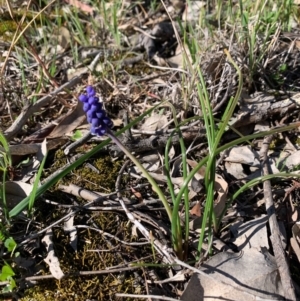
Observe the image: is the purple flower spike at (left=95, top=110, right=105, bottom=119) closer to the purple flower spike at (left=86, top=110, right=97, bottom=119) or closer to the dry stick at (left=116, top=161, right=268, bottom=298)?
the purple flower spike at (left=86, top=110, right=97, bottom=119)

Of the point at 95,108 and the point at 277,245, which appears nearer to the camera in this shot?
the point at 95,108

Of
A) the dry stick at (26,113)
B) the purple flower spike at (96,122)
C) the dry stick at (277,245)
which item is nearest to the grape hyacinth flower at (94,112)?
the purple flower spike at (96,122)

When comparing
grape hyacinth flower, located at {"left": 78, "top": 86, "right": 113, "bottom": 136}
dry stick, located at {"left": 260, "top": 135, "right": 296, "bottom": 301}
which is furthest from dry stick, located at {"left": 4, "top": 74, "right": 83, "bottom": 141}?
dry stick, located at {"left": 260, "top": 135, "right": 296, "bottom": 301}

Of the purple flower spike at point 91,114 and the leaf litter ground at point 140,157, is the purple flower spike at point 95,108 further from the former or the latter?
the leaf litter ground at point 140,157

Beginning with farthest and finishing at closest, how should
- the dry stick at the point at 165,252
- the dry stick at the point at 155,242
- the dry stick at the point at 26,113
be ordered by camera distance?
1. the dry stick at the point at 26,113
2. the dry stick at the point at 155,242
3. the dry stick at the point at 165,252

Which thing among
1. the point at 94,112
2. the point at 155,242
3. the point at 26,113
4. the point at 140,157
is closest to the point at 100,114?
the point at 94,112

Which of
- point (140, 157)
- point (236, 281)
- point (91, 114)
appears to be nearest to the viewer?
point (91, 114)

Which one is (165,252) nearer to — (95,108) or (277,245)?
(277,245)

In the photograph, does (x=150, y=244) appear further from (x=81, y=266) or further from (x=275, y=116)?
(x=275, y=116)

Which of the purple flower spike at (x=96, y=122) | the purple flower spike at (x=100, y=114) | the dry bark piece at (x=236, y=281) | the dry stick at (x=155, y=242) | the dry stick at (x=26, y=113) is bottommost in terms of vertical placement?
the dry bark piece at (x=236, y=281)
